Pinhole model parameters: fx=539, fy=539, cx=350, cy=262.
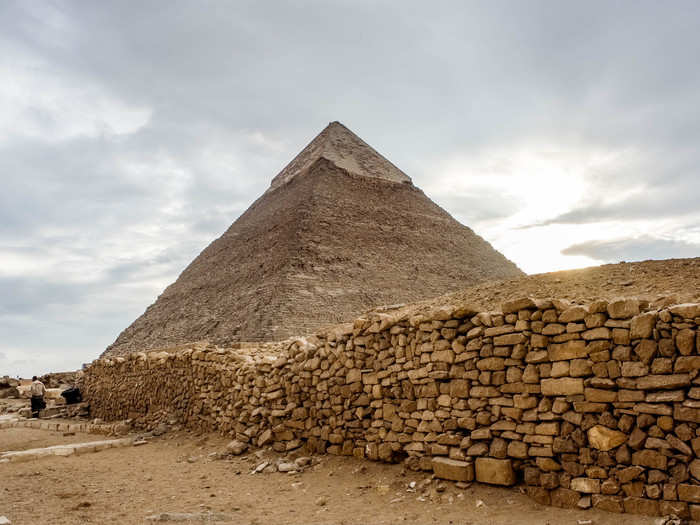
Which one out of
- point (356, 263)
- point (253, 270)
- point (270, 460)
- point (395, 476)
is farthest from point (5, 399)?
point (356, 263)

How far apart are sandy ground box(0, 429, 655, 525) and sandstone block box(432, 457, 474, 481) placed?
10cm

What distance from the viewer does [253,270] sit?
46.1 metres

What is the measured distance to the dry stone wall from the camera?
3.88 m

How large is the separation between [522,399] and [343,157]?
6023cm

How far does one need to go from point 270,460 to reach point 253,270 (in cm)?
4006

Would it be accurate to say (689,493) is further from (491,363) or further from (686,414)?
(491,363)

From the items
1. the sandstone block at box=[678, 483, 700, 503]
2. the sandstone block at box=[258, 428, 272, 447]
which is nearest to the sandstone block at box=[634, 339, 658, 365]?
the sandstone block at box=[678, 483, 700, 503]

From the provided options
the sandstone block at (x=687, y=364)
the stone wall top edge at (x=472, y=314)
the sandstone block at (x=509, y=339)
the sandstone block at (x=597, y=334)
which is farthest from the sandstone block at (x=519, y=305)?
the sandstone block at (x=687, y=364)

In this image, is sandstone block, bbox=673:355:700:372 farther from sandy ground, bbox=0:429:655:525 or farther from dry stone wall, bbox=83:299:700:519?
sandy ground, bbox=0:429:655:525

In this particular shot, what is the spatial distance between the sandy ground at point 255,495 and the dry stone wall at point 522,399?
0.59ft

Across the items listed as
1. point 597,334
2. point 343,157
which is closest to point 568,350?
point 597,334

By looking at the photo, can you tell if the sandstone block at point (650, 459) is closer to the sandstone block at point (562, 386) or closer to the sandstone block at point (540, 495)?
the sandstone block at point (562, 386)

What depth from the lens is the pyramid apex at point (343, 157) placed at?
2456 inches

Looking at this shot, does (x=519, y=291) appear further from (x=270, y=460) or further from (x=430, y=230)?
(x=430, y=230)
